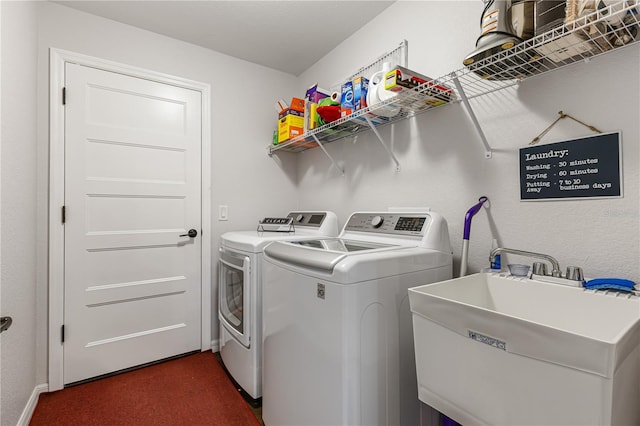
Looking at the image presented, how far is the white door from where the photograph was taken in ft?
6.65

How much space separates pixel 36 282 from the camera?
6.22ft

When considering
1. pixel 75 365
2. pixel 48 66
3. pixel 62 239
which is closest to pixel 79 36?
pixel 48 66

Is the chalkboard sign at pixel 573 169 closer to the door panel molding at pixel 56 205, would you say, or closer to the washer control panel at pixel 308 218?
the washer control panel at pixel 308 218

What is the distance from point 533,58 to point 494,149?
0.41 metres

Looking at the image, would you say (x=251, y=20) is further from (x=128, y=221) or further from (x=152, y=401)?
(x=152, y=401)

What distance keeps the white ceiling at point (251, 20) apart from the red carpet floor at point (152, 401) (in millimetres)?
2513

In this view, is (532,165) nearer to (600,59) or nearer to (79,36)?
(600,59)

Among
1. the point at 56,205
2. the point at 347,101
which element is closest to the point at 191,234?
the point at 56,205

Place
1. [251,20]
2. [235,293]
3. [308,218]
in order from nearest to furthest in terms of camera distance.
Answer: [235,293] < [251,20] < [308,218]

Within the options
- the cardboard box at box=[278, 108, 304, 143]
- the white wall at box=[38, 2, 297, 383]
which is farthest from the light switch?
the cardboard box at box=[278, 108, 304, 143]

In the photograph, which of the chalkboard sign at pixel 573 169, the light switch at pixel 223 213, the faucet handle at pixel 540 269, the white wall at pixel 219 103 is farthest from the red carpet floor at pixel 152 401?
the chalkboard sign at pixel 573 169

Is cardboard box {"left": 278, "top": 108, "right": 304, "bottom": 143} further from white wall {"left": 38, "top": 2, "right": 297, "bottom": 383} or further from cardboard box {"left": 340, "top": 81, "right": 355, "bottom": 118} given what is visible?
cardboard box {"left": 340, "top": 81, "right": 355, "bottom": 118}

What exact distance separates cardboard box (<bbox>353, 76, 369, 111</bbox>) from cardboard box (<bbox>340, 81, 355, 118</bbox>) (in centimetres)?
3

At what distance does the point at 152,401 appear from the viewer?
5.98 feet
